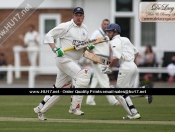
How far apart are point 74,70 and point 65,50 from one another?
0.46m

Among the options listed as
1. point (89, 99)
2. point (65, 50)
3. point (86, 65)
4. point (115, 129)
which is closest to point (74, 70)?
point (65, 50)

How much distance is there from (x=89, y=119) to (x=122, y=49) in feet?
5.72

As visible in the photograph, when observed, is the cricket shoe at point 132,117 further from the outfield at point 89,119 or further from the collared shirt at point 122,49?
the collared shirt at point 122,49

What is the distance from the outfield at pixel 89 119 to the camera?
43.0 ft

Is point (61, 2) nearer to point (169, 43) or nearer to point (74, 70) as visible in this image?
point (169, 43)

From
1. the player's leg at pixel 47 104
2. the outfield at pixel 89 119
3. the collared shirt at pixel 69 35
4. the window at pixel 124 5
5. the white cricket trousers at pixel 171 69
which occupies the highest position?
the window at pixel 124 5

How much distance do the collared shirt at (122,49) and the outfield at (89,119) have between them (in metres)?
1.32

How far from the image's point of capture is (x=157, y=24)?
104 feet

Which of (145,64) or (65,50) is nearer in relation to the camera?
(65,50)

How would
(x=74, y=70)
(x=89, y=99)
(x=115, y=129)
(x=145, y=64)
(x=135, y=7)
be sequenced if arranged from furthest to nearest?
(x=135, y=7), (x=145, y=64), (x=89, y=99), (x=74, y=70), (x=115, y=129)

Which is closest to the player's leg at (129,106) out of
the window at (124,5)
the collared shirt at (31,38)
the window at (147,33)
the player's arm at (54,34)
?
the player's arm at (54,34)

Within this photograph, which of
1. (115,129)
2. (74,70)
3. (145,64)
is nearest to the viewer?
(115,129)

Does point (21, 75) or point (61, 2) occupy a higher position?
point (61, 2)

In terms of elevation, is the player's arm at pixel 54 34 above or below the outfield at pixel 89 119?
above
